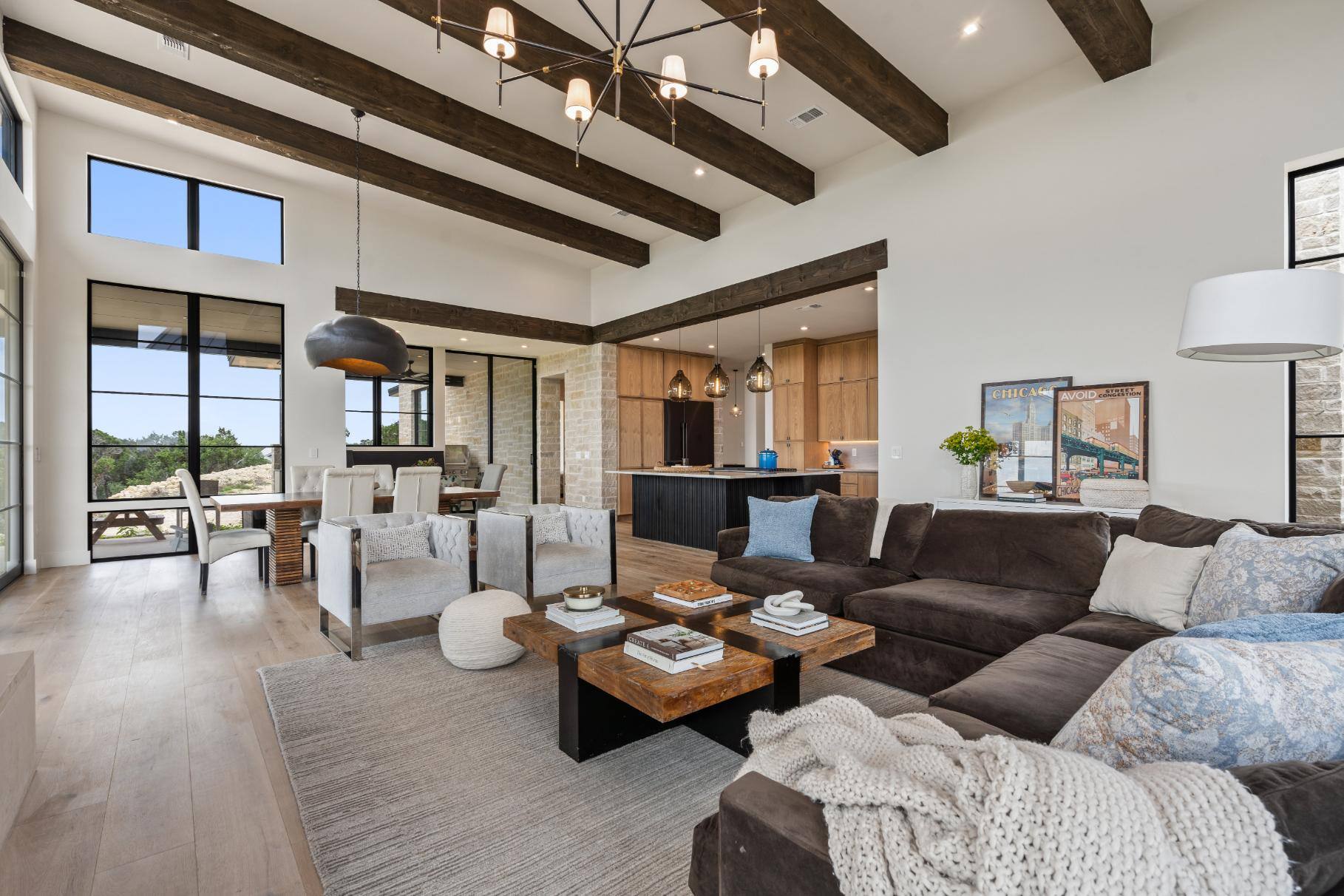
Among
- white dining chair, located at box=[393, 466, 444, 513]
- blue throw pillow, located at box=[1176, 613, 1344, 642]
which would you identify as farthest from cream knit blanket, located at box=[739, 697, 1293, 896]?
white dining chair, located at box=[393, 466, 444, 513]

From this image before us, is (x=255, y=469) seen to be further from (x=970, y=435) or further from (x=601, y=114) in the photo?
(x=970, y=435)

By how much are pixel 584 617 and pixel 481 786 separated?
685 mm

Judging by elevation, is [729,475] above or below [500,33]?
below

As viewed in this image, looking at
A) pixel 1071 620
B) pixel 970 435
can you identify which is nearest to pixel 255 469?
pixel 970 435

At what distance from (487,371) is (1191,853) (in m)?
10.4

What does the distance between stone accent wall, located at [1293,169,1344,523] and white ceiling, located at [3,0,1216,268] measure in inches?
55.3

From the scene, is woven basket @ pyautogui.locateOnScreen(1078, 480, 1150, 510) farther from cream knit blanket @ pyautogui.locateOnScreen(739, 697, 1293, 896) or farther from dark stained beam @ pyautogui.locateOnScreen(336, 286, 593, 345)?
dark stained beam @ pyautogui.locateOnScreen(336, 286, 593, 345)

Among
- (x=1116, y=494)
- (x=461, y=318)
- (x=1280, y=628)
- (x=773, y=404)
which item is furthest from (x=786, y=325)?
(x=1280, y=628)

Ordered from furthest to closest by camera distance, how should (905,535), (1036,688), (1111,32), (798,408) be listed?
(798,408)
(1111,32)
(905,535)
(1036,688)

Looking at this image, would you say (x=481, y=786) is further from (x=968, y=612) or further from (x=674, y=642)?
(x=968, y=612)

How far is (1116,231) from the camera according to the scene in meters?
4.11

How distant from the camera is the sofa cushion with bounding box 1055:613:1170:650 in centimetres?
217

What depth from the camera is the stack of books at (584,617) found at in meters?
2.47

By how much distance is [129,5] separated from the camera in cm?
361
